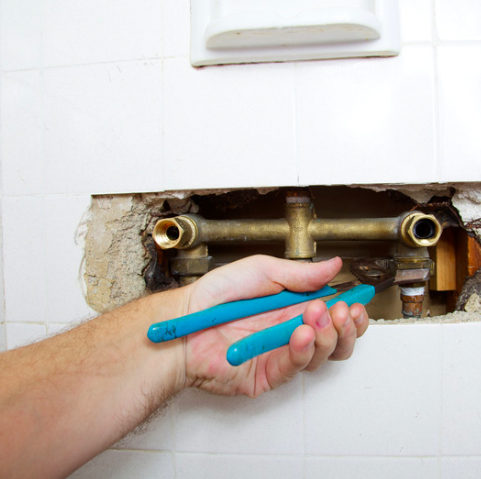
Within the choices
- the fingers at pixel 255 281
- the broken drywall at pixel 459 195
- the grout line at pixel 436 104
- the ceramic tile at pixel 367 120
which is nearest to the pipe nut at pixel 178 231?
the fingers at pixel 255 281

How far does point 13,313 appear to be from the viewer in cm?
67

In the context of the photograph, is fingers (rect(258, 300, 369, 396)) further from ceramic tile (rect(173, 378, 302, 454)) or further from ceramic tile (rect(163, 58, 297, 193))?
ceramic tile (rect(163, 58, 297, 193))

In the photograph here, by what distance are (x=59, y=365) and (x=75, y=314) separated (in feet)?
0.56

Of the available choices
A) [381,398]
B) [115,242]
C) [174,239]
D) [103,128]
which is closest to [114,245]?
[115,242]

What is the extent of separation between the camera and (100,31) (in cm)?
64

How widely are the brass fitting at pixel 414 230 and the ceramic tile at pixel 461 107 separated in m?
0.08

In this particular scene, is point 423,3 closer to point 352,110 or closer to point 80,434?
point 352,110

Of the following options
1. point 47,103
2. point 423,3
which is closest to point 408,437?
point 423,3

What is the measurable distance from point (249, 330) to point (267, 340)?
0.51ft

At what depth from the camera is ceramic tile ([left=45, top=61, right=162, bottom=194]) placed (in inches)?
25.1

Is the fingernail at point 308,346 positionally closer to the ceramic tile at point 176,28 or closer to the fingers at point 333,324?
the fingers at point 333,324

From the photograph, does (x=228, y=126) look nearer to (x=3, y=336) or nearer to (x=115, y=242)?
(x=115, y=242)

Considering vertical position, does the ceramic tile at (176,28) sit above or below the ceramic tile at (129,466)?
above

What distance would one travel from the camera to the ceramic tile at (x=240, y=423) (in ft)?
2.04
